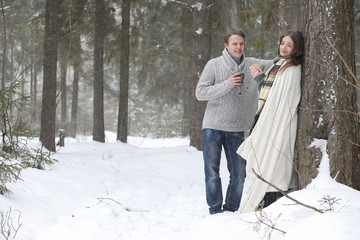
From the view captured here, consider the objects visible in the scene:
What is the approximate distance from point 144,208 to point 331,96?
284 centimetres

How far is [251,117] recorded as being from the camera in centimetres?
463

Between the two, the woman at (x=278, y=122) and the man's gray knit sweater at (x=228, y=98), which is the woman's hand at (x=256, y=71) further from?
the man's gray knit sweater at (x=228, y=98)

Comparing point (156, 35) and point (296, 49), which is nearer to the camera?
point (296, 49)

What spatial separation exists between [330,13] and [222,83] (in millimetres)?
1371

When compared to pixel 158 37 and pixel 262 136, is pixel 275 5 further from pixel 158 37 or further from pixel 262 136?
pixel 158 37

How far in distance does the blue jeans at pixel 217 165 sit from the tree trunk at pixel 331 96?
3.60 feet

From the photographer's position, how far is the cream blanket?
366 centimetres

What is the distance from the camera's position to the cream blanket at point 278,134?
3665mm

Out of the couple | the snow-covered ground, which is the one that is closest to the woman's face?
the couple

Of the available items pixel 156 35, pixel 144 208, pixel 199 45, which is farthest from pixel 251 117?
pixel 156 35

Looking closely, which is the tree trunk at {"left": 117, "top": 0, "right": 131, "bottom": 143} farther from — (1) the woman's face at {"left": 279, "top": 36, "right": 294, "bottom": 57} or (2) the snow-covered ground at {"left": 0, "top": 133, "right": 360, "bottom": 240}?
(1) the woman's face at {"left": 279, "top": 36, "right": 294, "bottom": 57}

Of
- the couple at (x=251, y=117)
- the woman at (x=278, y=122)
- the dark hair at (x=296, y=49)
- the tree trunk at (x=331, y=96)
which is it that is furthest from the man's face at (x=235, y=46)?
the tree trunk at (x=331, y=96)

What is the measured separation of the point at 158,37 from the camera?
18.1 metres

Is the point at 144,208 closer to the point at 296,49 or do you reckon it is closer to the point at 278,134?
the point at 278,134
